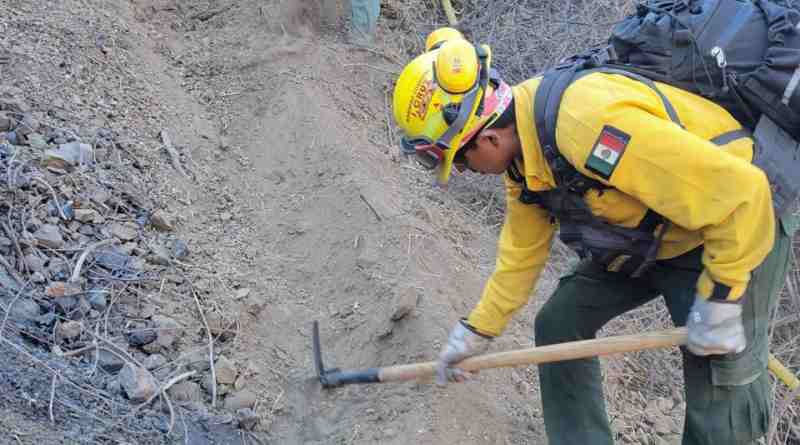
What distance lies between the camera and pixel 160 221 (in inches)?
175

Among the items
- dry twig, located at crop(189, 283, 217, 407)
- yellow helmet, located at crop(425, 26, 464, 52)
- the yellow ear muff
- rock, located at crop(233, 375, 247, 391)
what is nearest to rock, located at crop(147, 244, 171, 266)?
dry twig, located at crop(189, 283, 217, 407)

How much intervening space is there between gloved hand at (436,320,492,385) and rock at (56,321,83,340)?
1.59 m

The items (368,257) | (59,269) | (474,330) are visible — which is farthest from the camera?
(368,257)

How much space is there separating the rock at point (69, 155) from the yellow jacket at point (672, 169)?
273cm

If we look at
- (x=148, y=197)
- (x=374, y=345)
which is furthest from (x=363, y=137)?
(x=374, y=345)

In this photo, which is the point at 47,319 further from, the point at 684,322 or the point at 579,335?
the point at 684,322

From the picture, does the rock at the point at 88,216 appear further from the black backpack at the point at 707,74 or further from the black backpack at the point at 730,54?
the black backpack at the point at 730,54

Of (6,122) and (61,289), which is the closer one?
(61,289)

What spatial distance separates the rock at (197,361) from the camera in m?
3.84

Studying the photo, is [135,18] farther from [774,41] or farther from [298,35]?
[774,41]

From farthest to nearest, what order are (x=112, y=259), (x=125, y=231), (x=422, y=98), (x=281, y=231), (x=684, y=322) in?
(x=281, y=231) < (x=125, y=231) < (x=112, y=259) < (x=684, y=322) < (x=422, y=98)

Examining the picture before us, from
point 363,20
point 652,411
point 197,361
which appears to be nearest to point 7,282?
point 197,361

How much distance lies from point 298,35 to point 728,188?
15.3 feet

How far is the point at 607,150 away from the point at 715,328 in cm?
66
